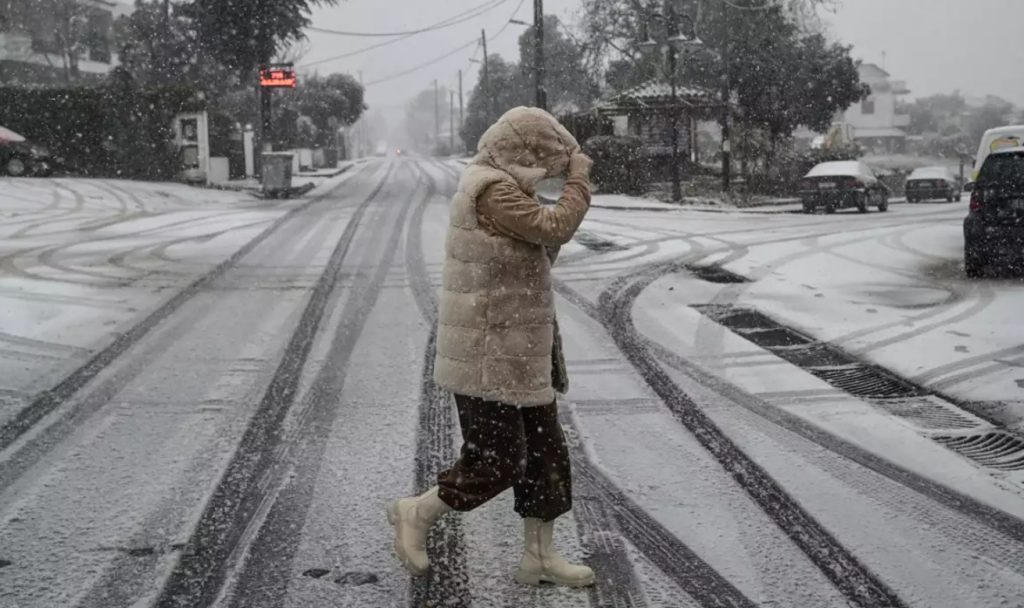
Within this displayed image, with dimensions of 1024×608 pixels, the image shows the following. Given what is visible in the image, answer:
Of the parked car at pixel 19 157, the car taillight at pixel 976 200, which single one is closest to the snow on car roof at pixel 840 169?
the car taillight at pixel 976 200

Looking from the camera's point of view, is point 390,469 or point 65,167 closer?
point 390,469

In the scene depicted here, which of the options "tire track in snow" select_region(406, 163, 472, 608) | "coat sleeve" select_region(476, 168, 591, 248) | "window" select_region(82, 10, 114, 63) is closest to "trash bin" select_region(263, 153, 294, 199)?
"tire track in snow" select_region(406, 163, 472, 608)

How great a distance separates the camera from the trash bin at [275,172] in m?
23.3

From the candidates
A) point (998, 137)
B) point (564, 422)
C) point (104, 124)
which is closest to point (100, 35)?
point (104, 124)

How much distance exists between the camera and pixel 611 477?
13.9 feet

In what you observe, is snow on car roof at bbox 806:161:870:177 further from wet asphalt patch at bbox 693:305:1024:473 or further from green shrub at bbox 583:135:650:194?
wet asphalt patch at bbox 693:305:1024:473

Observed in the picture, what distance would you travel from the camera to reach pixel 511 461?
3.05 meters

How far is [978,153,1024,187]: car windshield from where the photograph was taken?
9891mm

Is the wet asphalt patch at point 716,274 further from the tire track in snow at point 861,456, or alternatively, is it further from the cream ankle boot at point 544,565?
the cream ankle boot at point 544,565

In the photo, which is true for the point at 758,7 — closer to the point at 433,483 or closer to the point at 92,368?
the point at 92,368

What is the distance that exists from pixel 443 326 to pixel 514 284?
0.29m

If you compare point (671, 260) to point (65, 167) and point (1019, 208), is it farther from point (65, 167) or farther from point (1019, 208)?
point (65, 167)

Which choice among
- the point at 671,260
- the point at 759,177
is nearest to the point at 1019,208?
the point at 671,260

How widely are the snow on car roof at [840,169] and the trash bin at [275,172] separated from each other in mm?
13198
